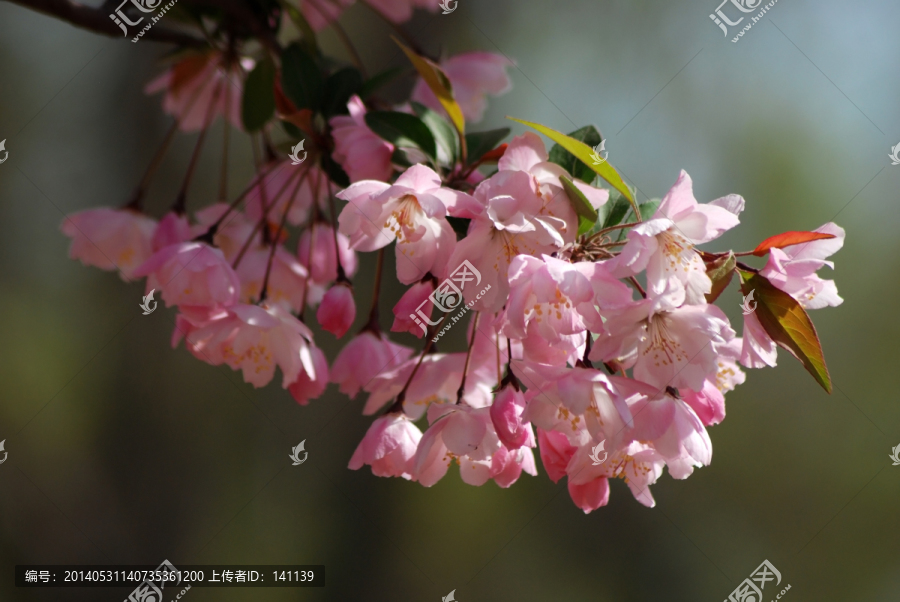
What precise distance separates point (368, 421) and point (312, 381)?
76.9 inches

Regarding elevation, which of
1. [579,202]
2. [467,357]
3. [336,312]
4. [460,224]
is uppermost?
[579,202]

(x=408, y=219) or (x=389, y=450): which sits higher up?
(x=408, y=219)

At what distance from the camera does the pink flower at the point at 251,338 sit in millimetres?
725

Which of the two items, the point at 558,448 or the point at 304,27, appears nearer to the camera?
the point at 558,448

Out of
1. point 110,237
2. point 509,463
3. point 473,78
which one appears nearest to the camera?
point 509,463

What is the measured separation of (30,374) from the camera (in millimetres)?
2854

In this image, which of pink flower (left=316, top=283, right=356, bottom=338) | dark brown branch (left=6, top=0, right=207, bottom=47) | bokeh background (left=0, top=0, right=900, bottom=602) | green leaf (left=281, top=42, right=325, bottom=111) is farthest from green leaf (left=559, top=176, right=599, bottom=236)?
bokeh background (left=0, top=0, right=900, bottom=602)

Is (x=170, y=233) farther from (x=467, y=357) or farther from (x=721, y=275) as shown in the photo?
(x=721, y=275)

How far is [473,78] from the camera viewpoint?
112 centimetres

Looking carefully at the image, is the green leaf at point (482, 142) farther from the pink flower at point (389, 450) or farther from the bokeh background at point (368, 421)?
the bokeh background at point (368, 421)

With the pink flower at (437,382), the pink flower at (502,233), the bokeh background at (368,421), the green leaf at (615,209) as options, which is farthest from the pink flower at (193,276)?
the bokeh background at (368,421)

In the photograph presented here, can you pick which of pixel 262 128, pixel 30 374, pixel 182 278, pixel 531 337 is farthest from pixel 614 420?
pixel 30 374

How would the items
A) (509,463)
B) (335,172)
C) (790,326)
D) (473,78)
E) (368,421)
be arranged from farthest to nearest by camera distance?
(368,421) → (473,78) → (335,172) → (509,463) → (790,326)

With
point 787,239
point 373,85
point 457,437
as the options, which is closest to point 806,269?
point 787,239
